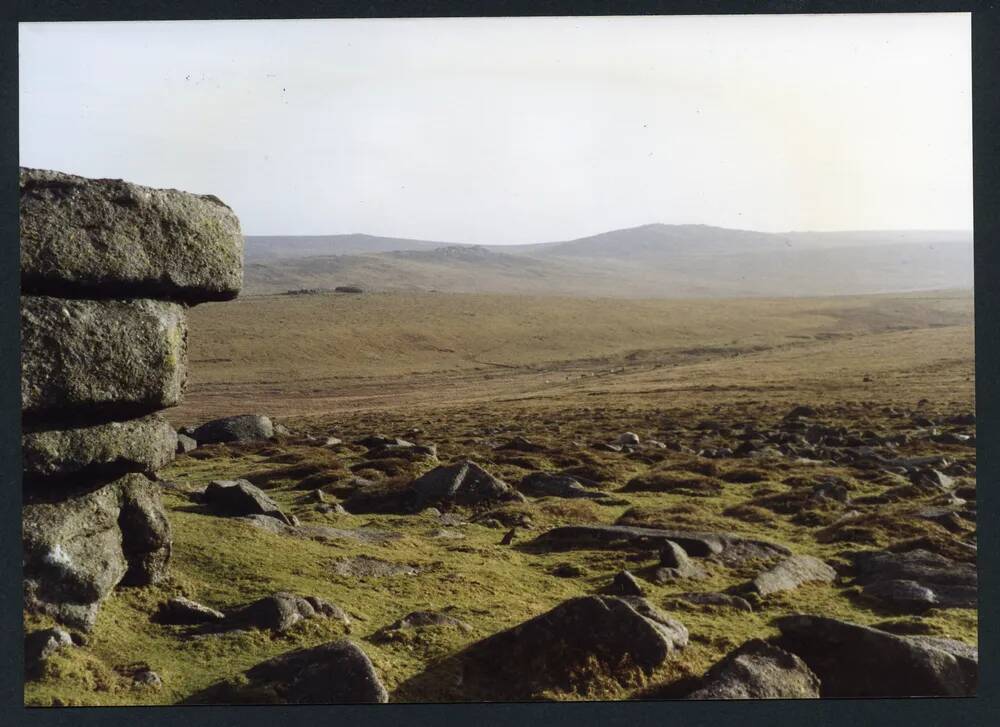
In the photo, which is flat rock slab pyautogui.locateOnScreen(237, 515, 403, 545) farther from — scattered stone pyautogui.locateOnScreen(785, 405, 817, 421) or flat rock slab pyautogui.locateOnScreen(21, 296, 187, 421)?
scattered stone pyautogui.locateOnScreen(785, 405, 817, 421)

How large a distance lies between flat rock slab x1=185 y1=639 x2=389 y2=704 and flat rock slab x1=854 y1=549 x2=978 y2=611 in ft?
25.1

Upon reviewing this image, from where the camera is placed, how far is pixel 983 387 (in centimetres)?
1150

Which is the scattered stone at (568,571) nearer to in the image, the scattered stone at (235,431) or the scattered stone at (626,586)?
the scattered stone at (626,586)

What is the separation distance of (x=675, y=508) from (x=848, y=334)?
4226 inches

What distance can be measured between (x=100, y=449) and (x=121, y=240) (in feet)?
7.50

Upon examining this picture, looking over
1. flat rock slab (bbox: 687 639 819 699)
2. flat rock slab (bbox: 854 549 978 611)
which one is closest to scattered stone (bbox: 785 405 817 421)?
flat rock slab (bbox: 854 549 978 611)

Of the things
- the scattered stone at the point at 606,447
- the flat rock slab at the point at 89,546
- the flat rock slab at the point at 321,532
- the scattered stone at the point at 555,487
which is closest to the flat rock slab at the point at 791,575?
the flat rock slab at the point at 321,532

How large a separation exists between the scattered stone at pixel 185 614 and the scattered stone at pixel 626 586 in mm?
5208

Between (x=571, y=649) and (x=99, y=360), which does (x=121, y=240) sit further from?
(x=571, y=649)

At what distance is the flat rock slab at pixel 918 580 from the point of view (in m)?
13.6

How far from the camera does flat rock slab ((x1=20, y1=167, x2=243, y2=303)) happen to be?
10273 mm

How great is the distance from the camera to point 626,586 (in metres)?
13.3

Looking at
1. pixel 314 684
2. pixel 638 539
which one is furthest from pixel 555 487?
pixel 314 684

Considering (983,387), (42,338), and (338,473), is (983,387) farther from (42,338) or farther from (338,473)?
(338,473)
